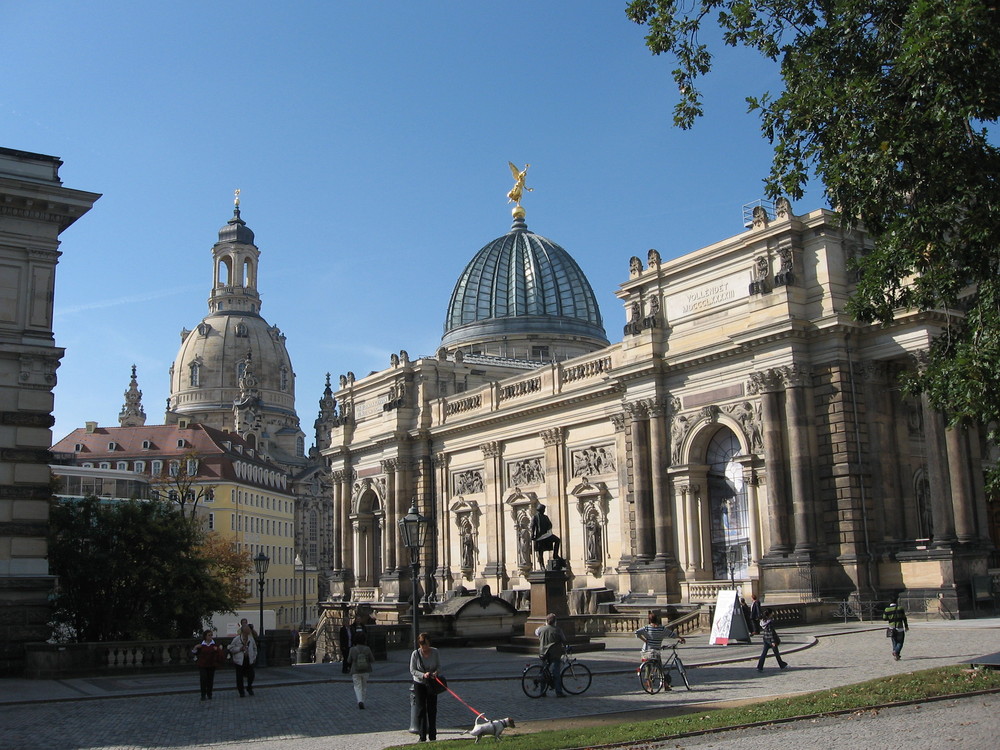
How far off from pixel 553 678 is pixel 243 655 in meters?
6.70

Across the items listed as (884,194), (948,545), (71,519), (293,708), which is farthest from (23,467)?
(948,545)

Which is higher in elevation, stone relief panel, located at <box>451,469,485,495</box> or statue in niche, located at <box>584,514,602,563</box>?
stone relief panel, located at <box>451,469,485,495</box>

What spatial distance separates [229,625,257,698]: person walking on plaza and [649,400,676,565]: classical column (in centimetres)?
2381

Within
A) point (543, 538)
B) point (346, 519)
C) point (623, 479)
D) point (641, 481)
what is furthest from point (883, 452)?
point (346, 519)

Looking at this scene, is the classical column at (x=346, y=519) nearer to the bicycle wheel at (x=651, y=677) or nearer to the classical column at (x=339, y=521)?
the classical column at (x=339, y=521)

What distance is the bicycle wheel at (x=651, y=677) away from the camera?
20.1 metres

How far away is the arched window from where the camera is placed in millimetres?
42000

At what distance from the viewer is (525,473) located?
53.9 m

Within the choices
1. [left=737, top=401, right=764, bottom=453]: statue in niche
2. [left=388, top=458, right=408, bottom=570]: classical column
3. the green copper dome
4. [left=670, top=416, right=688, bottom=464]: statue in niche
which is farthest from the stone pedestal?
the green copper dome

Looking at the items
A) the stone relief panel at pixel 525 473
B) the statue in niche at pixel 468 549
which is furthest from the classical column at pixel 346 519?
the stone relief panel at pixel 525 473

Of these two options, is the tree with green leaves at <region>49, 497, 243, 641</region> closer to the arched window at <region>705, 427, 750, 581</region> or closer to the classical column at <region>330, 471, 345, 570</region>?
the arched window at <region>705, 427, 750, 581</region>

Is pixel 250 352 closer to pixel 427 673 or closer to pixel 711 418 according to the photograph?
pixel 711 418

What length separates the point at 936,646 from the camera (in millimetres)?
25000

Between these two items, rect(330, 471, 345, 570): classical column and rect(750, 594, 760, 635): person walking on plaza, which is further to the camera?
rect(330, 471, 345, 570): classical column
